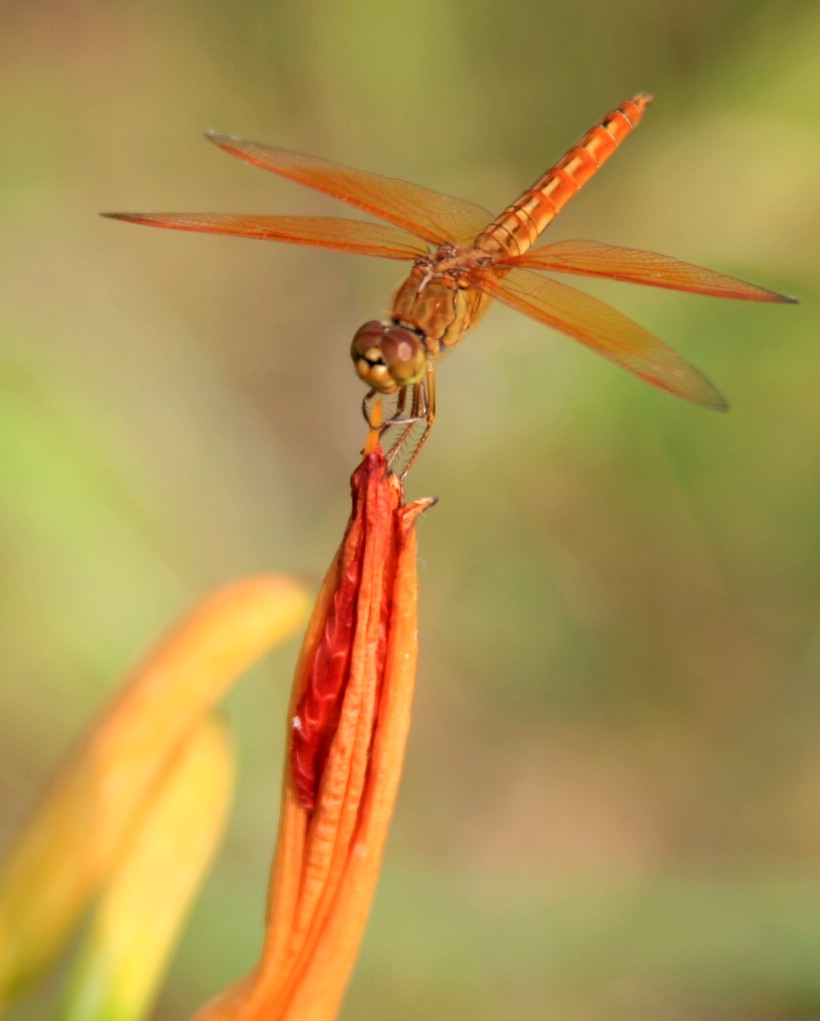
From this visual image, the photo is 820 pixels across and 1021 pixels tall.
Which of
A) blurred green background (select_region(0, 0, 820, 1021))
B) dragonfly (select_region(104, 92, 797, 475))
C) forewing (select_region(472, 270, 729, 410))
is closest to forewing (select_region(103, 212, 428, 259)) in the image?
dragonfly (select_region(104, 92, 797, 475))

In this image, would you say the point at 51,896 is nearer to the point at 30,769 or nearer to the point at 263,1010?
the point at 263,1010

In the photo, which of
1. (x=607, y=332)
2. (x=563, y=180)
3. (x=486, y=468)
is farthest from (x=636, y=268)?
(x=486, y=468)

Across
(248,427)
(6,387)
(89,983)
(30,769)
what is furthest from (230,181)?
(89,983)

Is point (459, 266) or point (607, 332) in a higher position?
point (459, 266)

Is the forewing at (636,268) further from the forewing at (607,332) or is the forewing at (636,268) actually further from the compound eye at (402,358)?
the compound eye at (402,358)

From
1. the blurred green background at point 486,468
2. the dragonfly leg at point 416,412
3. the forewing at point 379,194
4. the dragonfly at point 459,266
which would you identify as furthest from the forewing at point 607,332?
the blurred green background at point 486,468

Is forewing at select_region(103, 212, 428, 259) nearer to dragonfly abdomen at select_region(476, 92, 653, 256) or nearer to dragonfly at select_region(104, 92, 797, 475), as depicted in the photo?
dragonfly at select_region(104, 92, 797, 475)

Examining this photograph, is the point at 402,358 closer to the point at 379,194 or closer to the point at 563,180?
the point at 379,194
